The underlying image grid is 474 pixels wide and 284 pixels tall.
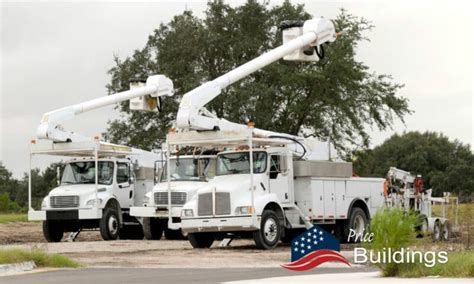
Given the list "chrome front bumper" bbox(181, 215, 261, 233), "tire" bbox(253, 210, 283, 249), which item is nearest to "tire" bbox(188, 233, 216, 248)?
"chrome front bumper" bbox(181, 215, 261, 233)

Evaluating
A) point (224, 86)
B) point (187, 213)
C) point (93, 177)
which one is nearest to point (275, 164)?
point (187, 213)

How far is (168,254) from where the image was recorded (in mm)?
25625

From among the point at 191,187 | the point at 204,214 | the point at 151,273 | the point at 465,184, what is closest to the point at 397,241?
the point at 151,273

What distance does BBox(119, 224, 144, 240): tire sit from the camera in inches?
1396

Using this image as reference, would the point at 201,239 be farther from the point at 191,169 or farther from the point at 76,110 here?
the point at 76,110

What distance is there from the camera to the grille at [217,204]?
2666 cm

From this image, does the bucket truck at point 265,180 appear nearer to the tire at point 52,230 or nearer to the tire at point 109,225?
the tire at point 109,225

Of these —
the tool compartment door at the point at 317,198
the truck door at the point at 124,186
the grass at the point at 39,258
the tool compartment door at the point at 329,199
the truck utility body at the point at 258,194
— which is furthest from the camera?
the truck door at the point at 124,186

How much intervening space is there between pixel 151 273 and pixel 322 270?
10.5 ft

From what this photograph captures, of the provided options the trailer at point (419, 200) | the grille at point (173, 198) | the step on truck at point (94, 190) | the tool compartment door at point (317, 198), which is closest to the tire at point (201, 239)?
the grille at point (173, 198)

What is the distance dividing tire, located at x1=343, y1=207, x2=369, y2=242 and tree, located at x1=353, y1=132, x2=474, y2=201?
4203cm

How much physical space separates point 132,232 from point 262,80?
44.0ft

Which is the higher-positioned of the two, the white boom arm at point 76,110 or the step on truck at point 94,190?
the white boom arm at point 76,110

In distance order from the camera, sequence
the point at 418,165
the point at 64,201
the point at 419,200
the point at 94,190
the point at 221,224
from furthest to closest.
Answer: the point at 418,165
the point at 419,200
the point at 94,190
the point at 64,201
the point at 221,224
